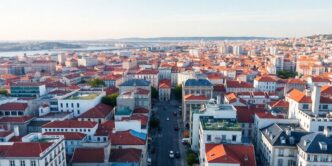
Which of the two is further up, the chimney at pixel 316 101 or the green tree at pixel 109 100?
the chimney at pixel 316 101

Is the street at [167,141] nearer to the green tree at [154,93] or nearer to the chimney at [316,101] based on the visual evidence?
the green tree at [154,93]

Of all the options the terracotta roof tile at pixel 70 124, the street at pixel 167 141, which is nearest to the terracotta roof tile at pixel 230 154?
the street at pixel 167 141

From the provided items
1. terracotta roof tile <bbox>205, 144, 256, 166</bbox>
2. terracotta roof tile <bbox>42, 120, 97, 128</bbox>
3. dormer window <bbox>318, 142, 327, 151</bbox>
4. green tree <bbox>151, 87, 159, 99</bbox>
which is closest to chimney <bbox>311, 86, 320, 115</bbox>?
dormer window <bbox>318, 142, 327, 151</bbox>

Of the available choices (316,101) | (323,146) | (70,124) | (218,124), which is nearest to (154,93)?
(70,124)

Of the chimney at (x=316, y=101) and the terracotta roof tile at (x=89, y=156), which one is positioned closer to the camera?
the terracotta roof tile at (x=89, y=156)

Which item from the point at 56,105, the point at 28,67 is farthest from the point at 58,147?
the point at 28,67

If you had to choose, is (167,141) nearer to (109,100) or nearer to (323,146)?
(109,100)
